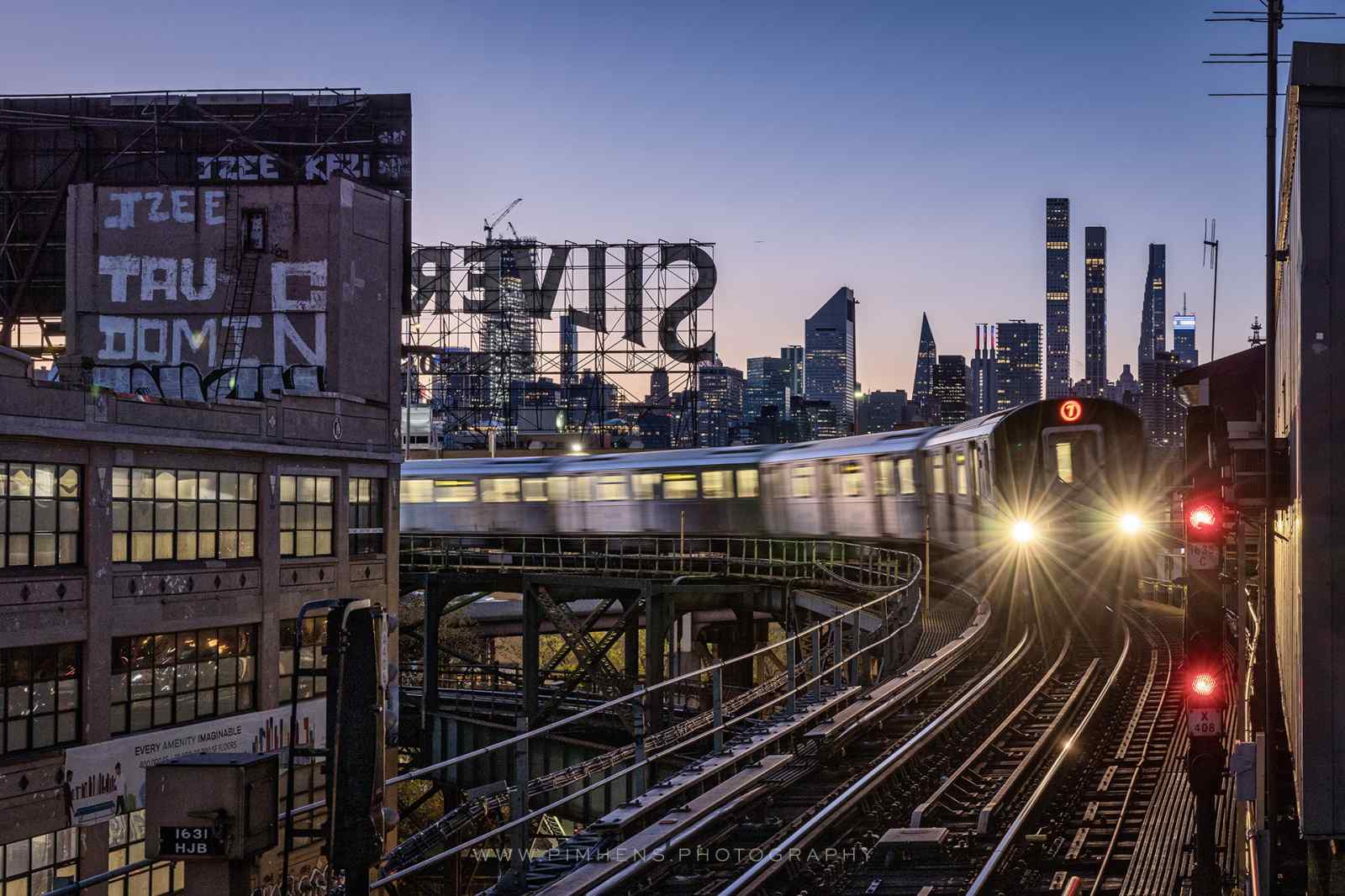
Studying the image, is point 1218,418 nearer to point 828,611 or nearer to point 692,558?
point 828,611

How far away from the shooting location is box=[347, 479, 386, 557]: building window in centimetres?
2839

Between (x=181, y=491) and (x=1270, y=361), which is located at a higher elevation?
(x=1270, y=361)

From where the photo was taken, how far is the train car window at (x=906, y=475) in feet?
98.1

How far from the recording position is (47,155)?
40.2 metres

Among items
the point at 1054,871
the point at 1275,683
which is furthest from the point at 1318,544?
the point at 1275,683

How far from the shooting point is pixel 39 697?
19.6 meters

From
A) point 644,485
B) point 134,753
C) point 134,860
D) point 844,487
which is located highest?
point 844,487

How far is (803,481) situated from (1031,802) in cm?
2504

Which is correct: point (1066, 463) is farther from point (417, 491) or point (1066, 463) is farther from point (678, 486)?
point (417, 491)

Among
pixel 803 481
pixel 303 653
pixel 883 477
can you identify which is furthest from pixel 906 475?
pixel 303 653

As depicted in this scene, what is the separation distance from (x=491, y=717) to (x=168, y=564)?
16.6m

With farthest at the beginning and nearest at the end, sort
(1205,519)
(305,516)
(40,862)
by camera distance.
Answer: (305,516), (40,862), (1205,519)

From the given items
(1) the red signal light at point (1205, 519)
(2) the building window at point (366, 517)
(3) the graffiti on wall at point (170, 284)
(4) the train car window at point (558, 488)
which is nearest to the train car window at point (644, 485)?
(4) the train car window at point (558, 488)

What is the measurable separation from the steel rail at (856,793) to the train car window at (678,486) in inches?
891
